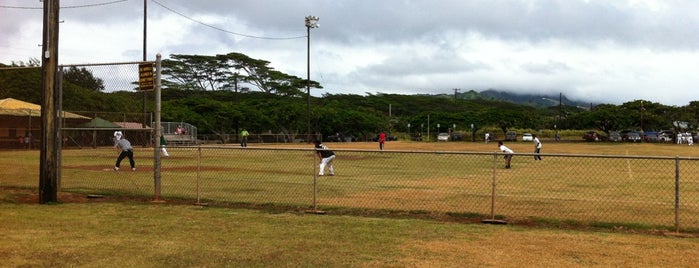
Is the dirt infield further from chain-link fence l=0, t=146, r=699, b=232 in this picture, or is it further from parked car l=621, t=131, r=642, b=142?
chain-link fence l=0, t=146, r=699, b=232

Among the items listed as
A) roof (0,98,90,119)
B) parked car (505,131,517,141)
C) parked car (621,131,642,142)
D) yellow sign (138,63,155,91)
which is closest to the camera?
yellow sign (138,63,155,91)

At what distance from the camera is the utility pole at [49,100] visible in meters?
10.5

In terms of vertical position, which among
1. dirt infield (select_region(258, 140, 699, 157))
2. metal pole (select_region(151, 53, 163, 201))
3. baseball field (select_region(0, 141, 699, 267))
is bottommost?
baseball field (select_region(0, 141, 699, 267))

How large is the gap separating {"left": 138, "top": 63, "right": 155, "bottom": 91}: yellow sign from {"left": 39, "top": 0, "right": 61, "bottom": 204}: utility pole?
4.97ft

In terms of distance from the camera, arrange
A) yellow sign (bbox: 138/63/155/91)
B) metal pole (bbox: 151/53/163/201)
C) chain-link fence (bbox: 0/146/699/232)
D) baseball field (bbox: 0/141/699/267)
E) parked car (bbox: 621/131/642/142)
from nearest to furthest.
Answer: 1. baseball field (bbox: 0/141/699/267)
2. chain-link fence (bbox: 0/146/699/232)
3. metal pole (bbox: 151/53/163/201)
4. yellow sign (bbox: 138/63/155/91)
5. parked car (bbox: 621/131/642/142)

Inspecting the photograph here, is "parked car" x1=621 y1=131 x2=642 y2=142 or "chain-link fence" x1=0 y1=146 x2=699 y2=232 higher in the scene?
"parked car" x1=621 y1=131 x2=642 y2=142

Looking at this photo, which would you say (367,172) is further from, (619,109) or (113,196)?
(619,109)

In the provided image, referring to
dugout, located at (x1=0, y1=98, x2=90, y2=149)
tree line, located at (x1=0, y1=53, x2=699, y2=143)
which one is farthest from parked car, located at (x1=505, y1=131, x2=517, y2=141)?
dugout, located at (x1=0, y1=98, x2=90, y2=149)

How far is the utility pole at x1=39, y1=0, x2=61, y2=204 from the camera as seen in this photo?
1048 centimetres

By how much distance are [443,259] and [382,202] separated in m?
5.03

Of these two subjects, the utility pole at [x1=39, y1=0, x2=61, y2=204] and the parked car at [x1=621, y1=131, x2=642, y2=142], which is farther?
the parked car at [x1=621, y1=131, x2=642, y2=142]

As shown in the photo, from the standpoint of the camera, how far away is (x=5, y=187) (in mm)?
13016

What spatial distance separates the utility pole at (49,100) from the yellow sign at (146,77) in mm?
1515

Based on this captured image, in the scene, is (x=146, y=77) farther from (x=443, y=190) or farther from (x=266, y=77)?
(x=266, y=77)
